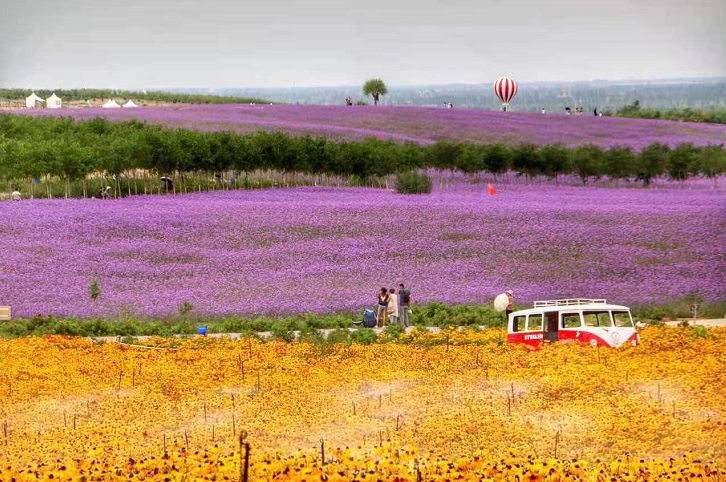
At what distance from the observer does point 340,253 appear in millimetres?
31031

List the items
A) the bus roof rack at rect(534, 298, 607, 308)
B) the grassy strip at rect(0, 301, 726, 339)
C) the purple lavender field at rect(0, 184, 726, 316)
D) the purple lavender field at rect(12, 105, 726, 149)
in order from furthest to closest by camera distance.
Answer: the purple lavender field at rect(12, 105, 726, 149) → the purple lavender field at rect(0, 184, 726, 316) → the grassy strip at rect(0, 301, 726, 339) → the bus roof rack at rect(534, 298, 607, 308)

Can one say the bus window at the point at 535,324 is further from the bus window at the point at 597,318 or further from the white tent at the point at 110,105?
the white tent at the point at 110,105

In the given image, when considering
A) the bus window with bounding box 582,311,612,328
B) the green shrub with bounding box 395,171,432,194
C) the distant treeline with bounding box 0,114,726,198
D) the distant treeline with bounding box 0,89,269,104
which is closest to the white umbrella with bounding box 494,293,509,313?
the bus window with bounding box 582,311,612,328

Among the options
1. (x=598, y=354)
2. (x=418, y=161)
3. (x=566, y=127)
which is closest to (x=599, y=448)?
(x=598, y=354)

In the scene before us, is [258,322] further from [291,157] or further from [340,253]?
[291,157]

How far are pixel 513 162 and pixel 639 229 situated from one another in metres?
22.1

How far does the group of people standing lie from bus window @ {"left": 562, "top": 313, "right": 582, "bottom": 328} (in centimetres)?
432

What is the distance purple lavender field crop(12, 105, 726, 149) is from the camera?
225 ft

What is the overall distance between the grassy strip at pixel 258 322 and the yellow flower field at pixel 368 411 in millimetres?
3141

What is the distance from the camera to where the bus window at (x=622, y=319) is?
2129 centimetres

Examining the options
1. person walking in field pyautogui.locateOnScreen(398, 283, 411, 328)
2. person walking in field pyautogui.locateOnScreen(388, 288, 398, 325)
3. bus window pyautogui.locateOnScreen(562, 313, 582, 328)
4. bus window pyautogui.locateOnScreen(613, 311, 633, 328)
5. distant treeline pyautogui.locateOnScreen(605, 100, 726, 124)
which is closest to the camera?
bus window pyautogui.locateOnScreen(562, 313, 582, 328)

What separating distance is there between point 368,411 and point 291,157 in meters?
37.3

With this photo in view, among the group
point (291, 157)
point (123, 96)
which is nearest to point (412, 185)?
point (291, 157)

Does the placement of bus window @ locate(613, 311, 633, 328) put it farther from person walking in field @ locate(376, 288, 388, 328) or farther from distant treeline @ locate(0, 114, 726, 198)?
distant treeline @ locate(0, 114, 726, 198)
